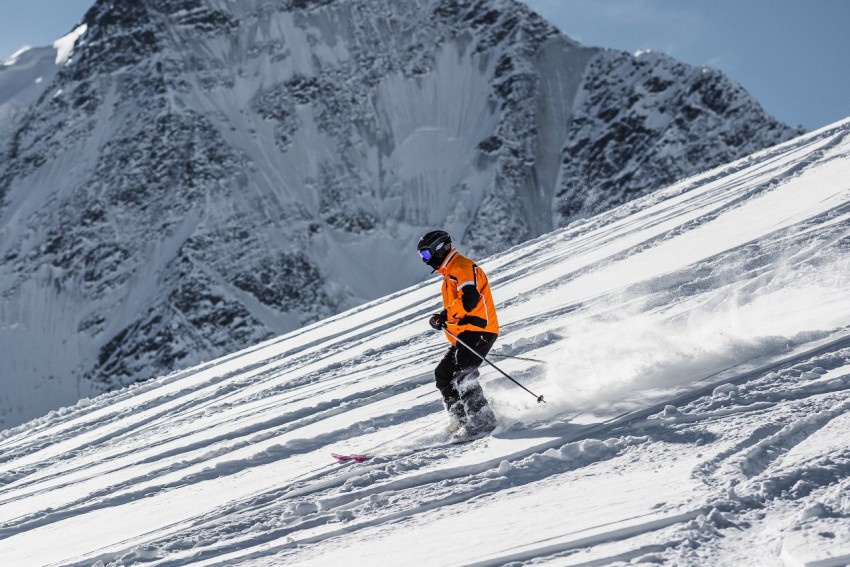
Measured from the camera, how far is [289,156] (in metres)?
128

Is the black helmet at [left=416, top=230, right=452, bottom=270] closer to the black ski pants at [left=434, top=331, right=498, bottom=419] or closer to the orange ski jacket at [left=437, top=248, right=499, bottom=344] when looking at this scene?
the orange ski jacket at [left=437, top=248, right=499, bottom=344]

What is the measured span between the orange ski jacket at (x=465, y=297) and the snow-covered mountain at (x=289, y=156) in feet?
350

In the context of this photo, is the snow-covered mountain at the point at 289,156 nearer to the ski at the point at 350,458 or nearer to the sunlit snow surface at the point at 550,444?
the sunlit snow surface at the point at 550,444

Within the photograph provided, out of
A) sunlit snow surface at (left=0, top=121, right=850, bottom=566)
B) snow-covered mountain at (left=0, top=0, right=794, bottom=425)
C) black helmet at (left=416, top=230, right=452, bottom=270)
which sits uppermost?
snow-covered mountain at (left=0, top=0, right=794, bottom=425)

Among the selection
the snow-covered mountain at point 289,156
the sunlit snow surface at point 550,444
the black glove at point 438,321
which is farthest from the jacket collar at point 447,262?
the snow-covered mountain at point 289,156

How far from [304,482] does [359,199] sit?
123 meters

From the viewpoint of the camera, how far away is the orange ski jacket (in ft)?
20.0

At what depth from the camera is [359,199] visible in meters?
127

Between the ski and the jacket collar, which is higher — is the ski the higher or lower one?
the lower one

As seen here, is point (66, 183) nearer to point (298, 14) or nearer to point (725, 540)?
point (298, 14)

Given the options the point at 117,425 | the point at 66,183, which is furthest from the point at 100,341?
the point at 117,425

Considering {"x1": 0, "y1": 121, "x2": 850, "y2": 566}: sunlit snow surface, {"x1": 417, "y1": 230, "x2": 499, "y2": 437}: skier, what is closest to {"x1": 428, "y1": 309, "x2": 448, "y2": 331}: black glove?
{"x1": 417, "y1": 230, "x2": 499, "y2": 437}: skier

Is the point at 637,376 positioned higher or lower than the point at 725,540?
higher

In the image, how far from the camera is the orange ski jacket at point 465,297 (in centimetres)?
611
